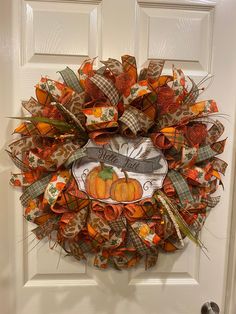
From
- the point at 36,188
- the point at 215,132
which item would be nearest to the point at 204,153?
the point at 215,132

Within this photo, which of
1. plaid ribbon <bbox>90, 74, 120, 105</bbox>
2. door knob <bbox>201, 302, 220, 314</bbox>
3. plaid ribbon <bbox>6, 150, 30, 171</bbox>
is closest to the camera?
plaid ribbon <bbox>90, 74, 120, 105</bbox>

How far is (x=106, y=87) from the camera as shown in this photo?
739 millimetres

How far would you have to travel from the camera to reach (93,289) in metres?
0.96

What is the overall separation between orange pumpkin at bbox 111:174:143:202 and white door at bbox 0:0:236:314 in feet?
0.99

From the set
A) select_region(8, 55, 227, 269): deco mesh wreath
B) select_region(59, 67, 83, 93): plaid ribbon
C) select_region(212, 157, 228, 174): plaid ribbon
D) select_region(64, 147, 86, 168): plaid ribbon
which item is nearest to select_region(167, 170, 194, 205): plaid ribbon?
select_region(8, 55, 227, 269): deco mesh wreath

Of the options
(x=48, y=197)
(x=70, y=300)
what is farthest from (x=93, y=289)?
(x=48, y=197)

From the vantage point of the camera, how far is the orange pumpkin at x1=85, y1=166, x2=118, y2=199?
79 centimetres

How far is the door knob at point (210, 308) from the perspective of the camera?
36.9 inches

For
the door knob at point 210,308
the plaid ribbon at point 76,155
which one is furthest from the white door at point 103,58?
the plaid ribbon at point 76,155

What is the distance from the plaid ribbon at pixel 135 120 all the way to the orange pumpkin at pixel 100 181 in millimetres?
139

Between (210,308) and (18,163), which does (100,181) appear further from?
(210,308)

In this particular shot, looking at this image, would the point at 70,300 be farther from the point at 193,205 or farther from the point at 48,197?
the point at 193,205

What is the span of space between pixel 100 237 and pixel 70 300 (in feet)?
1.13

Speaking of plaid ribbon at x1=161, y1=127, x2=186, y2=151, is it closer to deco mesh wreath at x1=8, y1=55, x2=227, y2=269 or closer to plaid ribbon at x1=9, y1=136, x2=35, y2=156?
deco mesh wreath at x1=8, y1=55, x2=227, y2=269
